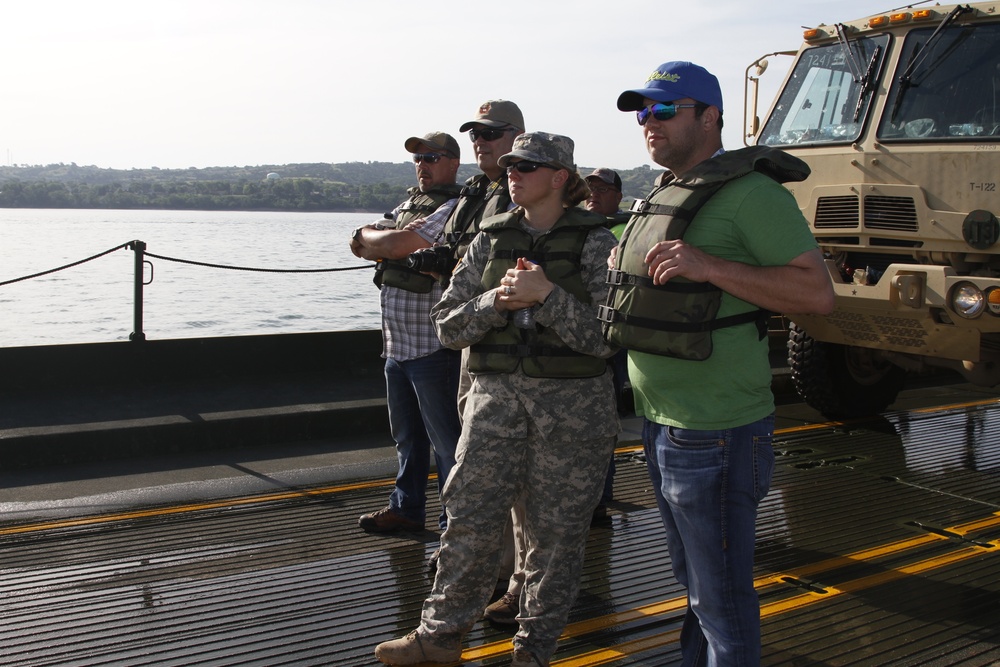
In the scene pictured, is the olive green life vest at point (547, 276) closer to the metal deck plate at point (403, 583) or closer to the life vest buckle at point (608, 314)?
the life vest buckle at point (608, 314)

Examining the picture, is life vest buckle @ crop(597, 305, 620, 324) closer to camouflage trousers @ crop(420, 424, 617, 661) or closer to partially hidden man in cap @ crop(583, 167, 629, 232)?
camouflage trousers @ crop(420, 424, 617, 661)

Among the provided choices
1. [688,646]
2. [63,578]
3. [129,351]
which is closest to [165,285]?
[129,351]

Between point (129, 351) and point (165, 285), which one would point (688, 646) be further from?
point (165, 285)

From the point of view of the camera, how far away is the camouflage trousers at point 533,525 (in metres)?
3.96

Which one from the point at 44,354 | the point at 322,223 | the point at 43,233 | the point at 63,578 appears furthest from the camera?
the point at 322,223

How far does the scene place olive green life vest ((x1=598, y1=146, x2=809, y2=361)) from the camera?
3.25 meters

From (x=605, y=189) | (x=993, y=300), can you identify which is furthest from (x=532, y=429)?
(x=993, y=300)

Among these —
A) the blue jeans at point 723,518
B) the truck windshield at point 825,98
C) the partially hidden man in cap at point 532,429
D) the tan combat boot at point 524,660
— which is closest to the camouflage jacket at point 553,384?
the partially hidden man in cap at point 532,429

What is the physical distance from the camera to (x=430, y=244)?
5145mm

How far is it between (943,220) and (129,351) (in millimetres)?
6250

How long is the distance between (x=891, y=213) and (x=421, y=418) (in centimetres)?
371

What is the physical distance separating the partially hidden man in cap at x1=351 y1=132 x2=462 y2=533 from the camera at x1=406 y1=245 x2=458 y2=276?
0.29 m

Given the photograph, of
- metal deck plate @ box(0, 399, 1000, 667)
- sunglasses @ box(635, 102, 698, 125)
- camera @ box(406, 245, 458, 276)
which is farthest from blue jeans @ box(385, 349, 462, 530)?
sunglasses @ box(635, 102, 698, 125)

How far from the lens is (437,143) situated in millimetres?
5383
